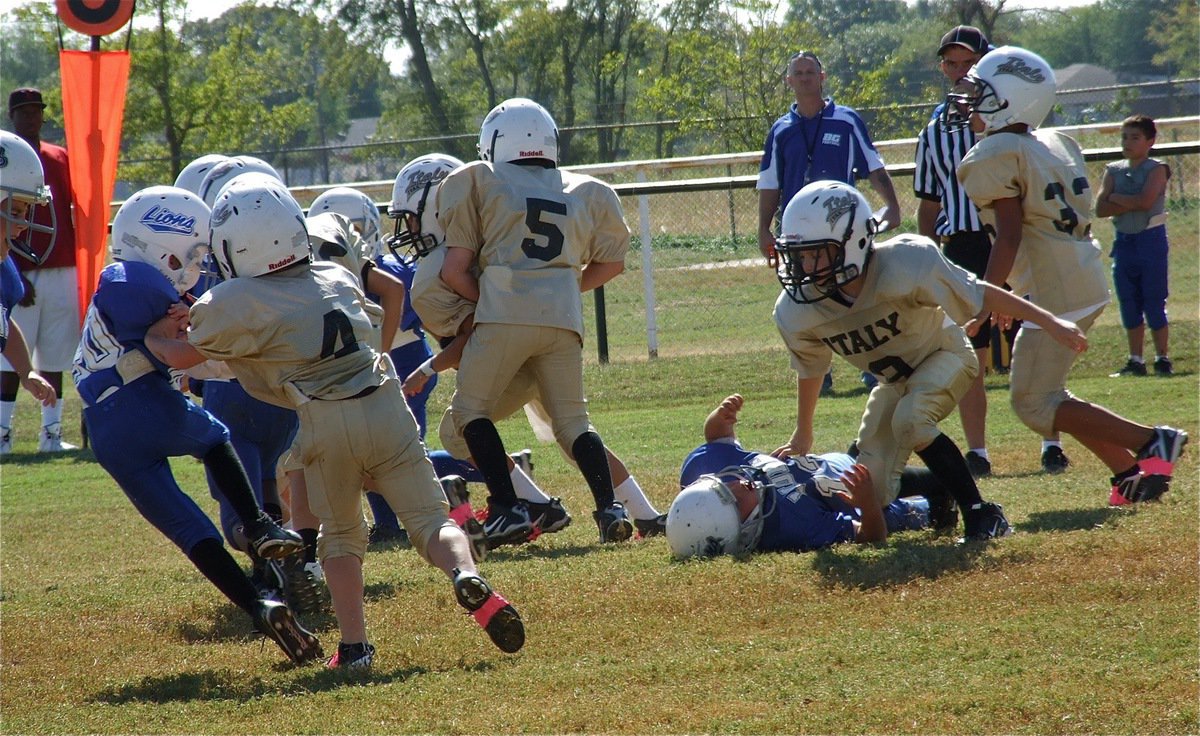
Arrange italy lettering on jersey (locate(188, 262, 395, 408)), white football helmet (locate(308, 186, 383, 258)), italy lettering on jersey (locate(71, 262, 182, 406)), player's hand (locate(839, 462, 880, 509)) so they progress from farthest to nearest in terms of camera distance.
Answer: white football helmet (locate(308, 186, 383, 258))
player's hand (locate(839, 462, 880, 509))
italy lettering on jersey (locate(71, 262, 182, 406))
italy lettering on jersey (locate(188, 262, 395, 408))

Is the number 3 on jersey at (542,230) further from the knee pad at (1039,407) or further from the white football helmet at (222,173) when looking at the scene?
the knee pad at (1039,407)

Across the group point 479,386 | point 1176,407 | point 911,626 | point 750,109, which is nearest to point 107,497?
point 479,386

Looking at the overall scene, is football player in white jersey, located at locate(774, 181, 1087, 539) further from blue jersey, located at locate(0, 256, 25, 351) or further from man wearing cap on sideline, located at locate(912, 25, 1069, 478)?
blue jersey, located at locate(0, 256, 25, 351)

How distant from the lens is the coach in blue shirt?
29.8ft

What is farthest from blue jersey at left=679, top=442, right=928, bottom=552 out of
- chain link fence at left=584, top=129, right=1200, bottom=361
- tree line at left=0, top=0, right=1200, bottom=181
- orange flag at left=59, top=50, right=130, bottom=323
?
tree line at left=0, top=0, right=1200, bottom=181

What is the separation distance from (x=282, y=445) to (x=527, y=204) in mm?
1573

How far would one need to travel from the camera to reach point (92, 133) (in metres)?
10.4

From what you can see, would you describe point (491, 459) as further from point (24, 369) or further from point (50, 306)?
point (50, 306)

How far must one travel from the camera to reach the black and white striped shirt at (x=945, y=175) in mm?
7953

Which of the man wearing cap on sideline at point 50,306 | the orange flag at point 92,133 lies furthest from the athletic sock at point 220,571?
the man wearing cap on sideline at point 50,306

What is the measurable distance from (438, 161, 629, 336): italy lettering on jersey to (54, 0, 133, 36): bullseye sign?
19.2 feet

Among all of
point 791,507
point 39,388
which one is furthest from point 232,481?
point 791,507

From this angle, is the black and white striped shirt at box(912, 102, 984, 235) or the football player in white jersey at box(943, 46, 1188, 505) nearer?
the football player in white jersey at box(943, 46, 1188, 505)

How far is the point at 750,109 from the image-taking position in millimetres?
26906
